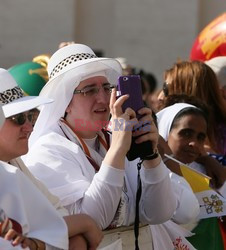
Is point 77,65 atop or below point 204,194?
atop

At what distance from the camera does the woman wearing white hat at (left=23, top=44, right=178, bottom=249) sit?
12.2 ft

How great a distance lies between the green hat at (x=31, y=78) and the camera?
20.2ft

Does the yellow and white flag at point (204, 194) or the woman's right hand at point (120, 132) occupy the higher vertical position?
the woman's right hand at point (120, 132)

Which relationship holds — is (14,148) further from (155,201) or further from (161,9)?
(161,9)

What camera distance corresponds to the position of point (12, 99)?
3.53 m

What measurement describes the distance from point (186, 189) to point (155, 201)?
1.37 ft

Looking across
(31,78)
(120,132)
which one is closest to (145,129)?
(120,132)

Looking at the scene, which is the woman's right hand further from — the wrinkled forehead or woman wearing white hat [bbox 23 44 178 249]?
the wrinkled forehead

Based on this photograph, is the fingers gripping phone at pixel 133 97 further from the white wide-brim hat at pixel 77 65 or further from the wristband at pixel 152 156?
the white wide-brim hat at pixel 77 65

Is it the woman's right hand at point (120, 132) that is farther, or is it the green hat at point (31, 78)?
the green hat at point (31, 78)

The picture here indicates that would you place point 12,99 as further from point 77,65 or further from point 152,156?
point 152,156

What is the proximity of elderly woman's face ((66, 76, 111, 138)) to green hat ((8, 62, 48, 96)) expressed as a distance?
6.67ft

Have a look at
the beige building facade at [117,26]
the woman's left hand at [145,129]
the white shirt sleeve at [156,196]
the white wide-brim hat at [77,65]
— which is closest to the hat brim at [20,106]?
the woman's left hand at [145,129]

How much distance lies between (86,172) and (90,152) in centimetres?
18
